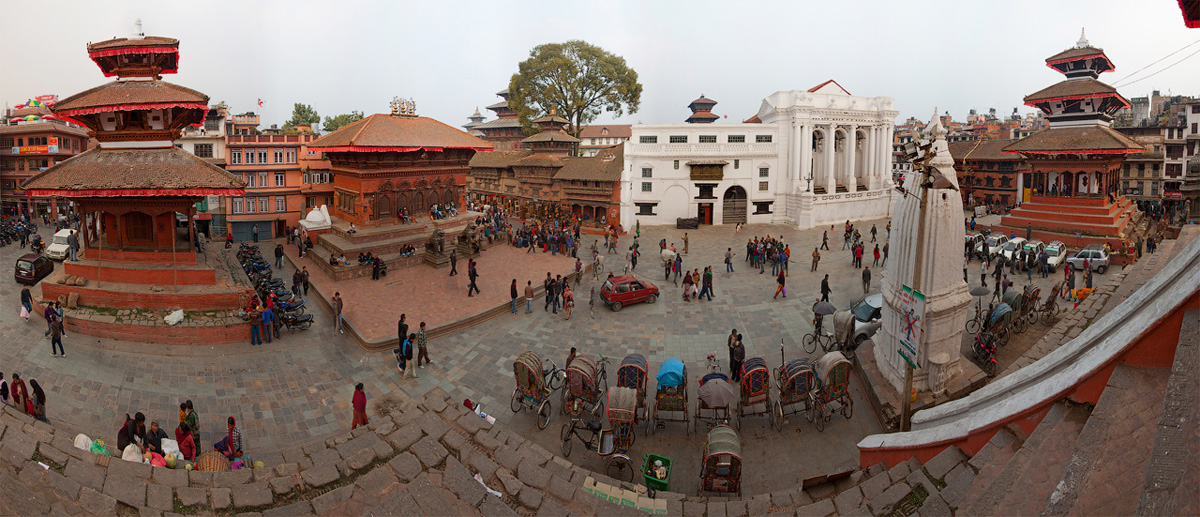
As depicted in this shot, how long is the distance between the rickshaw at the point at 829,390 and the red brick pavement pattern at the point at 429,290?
10728 millimetres

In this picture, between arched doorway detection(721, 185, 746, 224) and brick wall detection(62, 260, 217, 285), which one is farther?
arched doorway detection(721, 185, 746, 224)

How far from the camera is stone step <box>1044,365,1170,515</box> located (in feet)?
13.4

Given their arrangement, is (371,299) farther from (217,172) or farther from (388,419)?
(388,419)

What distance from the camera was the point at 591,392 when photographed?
450 inches

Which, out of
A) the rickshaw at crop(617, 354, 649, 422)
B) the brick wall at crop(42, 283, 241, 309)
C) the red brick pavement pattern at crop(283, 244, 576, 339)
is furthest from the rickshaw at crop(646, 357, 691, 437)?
Answer: the brick wall at crop(42, 283, 241, 309)

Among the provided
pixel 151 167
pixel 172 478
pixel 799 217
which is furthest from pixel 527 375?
pixel 799 217

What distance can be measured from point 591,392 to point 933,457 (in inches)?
245

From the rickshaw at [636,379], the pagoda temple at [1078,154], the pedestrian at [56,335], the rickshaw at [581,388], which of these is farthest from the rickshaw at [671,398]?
the pagoda temple at [1078,154]

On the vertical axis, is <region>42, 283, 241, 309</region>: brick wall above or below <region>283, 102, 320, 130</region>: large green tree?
below

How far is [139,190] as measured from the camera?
1573cm

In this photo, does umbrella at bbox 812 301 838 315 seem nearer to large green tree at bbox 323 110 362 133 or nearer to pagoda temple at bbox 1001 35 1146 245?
pagoda temple at bbox 1001 35 1146 245

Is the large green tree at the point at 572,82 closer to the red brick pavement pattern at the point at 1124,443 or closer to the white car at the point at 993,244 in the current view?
the white car at the point at 993,244

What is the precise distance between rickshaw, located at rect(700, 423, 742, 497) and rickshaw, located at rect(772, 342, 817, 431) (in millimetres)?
2649

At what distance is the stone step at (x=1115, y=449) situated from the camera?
13.4 ft
